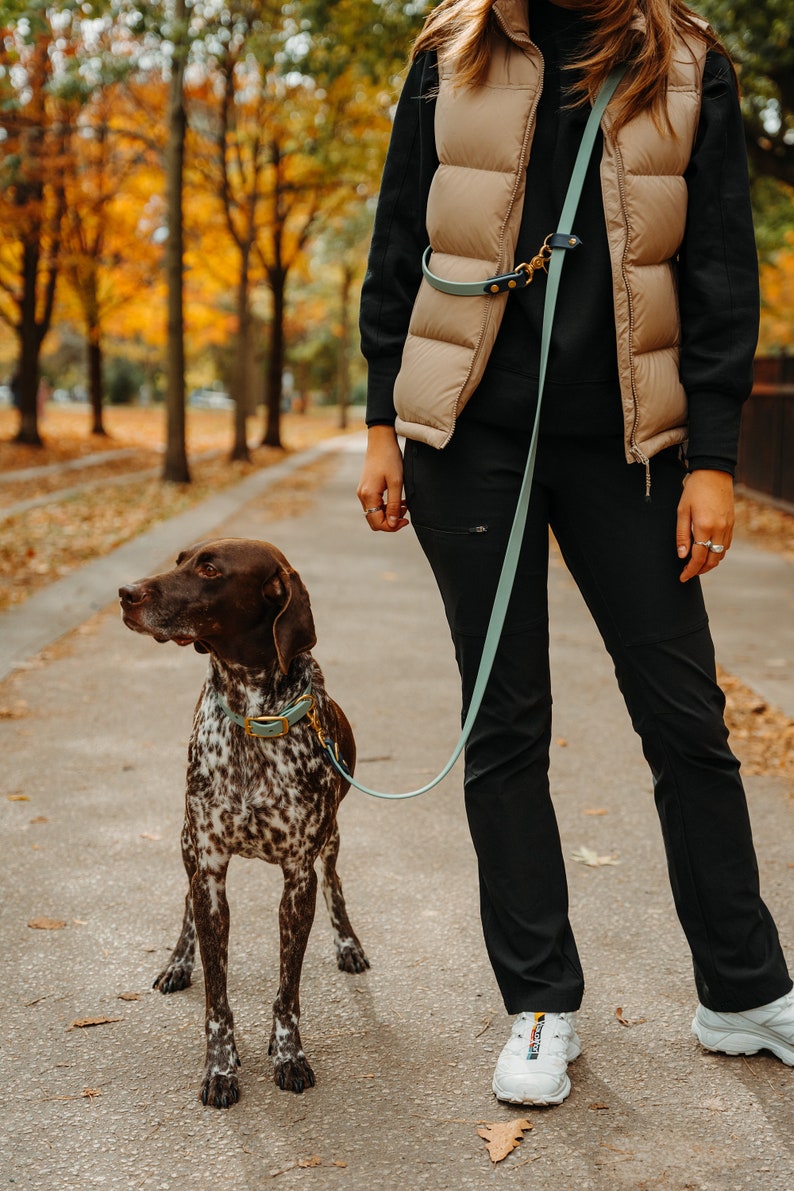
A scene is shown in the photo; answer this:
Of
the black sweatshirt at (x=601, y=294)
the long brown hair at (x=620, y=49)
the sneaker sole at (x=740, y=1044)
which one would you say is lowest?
the sneaker sole at (x=740, y=1044)

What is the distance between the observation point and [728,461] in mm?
2660

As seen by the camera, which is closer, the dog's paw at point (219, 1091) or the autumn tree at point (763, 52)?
the dog's paw at point (219, 1091)

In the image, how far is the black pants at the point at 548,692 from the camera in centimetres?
271

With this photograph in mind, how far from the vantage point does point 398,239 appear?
2.82m

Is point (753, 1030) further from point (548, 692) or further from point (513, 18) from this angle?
point (513, 18)

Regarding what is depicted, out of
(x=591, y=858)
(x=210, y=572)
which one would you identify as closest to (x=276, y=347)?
(x=591, y=858)

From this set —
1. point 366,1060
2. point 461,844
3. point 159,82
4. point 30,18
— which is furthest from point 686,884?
point 159,82

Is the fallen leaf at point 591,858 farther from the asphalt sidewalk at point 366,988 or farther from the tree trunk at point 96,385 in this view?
the tree trunk at point 96,385

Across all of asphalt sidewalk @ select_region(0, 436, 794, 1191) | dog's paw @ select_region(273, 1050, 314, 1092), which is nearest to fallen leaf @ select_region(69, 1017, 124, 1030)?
asphalt sidewalk @ select_region(0, 436, 794, 1191)

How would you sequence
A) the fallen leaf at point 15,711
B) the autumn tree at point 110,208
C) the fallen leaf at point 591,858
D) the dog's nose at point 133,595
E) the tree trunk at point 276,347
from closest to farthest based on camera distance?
the dog's nose at point 133,595, the fallen leaf at point 591,858, the fallen leaf at point 15,711, the autumn tree at point 110,208, the tree trunk at point 276,347

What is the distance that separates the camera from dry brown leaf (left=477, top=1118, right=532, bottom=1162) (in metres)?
2.54

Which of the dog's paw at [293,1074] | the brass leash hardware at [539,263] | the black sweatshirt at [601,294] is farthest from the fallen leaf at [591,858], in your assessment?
the brass leash hardware at [539,263]

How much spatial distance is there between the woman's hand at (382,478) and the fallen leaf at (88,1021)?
1.43 metres

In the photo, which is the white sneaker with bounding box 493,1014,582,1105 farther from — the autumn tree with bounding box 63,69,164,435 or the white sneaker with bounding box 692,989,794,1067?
the autumn tree with bounding box 63,69,164,435
